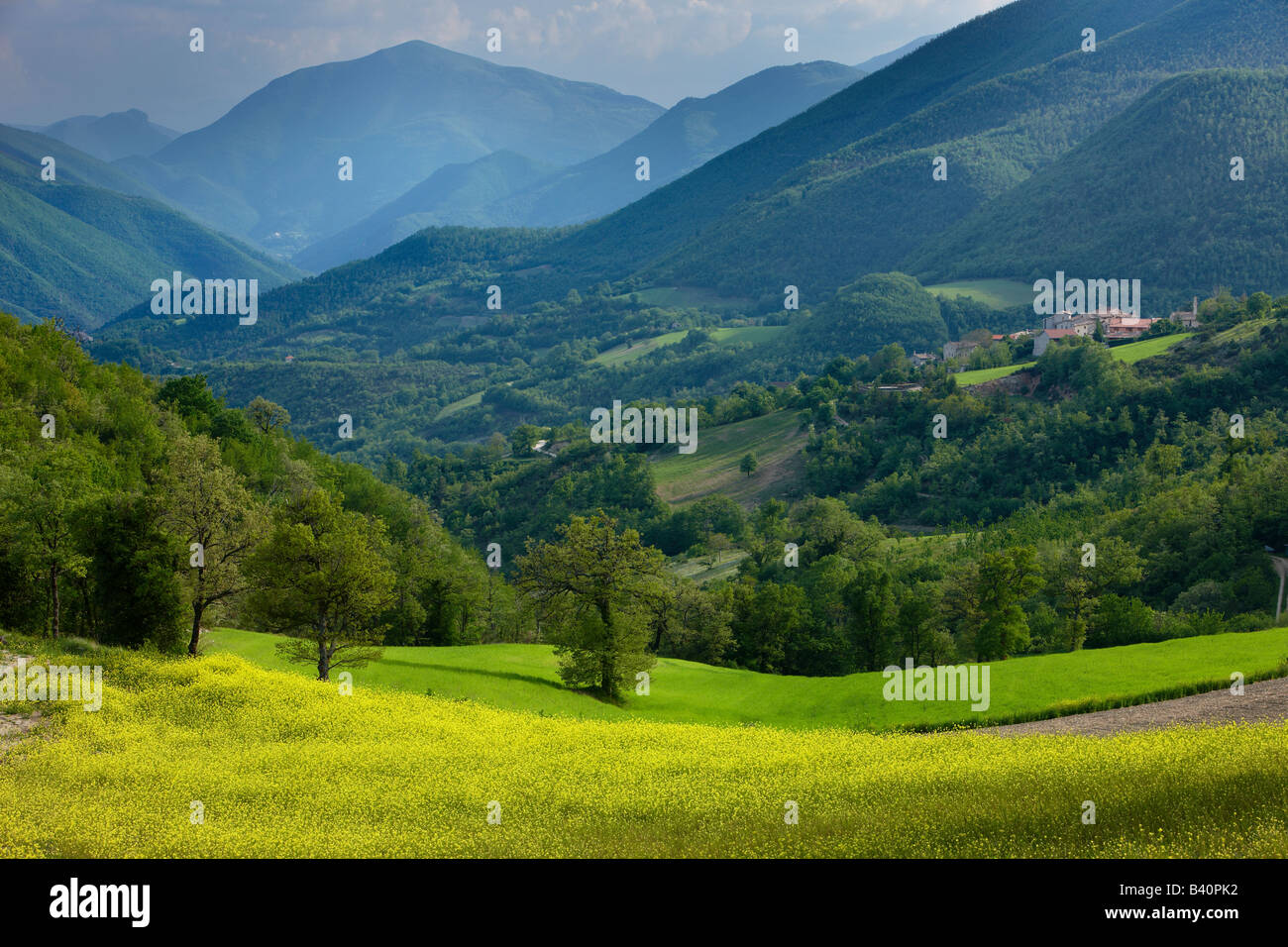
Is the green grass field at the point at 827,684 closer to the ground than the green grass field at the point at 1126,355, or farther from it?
closer to the ground

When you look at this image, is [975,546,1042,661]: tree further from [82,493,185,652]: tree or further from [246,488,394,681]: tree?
[82,493,185,652]: tree

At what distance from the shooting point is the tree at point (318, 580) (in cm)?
3634

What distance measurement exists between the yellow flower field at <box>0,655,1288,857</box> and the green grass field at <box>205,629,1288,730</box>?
487 cm

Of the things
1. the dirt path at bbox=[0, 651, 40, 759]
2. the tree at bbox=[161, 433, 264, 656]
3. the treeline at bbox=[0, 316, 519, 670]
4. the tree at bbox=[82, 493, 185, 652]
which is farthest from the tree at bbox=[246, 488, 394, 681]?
the dirt path at bbox=[0, 651, 40, 759]

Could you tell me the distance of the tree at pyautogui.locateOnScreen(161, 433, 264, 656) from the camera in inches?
1437

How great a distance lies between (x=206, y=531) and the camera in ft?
121

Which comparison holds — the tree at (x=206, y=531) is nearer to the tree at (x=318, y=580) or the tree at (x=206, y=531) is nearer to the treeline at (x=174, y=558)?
the treeline at (x=174, y=558)

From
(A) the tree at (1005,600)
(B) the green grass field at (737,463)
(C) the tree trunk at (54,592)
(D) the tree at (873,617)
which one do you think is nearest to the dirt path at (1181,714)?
(A) the tree at (1005,600)

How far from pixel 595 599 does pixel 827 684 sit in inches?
440

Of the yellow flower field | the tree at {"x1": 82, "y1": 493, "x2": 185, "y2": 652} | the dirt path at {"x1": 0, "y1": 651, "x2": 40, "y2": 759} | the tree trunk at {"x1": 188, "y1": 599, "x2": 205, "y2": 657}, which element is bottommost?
the yellow flower field

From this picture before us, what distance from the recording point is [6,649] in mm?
32344

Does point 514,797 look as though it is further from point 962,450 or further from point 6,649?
point 962,450

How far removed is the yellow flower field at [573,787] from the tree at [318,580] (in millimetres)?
4152
